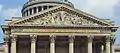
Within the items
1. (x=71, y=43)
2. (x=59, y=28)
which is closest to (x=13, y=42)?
(x=59, y=28)

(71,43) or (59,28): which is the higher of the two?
(59,28)

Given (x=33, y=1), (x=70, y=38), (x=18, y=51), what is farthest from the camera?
(x=33, y=1)

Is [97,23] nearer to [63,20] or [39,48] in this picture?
[63,20]

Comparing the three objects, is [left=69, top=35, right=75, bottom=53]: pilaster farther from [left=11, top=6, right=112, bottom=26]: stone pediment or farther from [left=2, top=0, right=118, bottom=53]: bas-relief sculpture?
[left=11, top=6, right=112, bottom=26]: stone pediment

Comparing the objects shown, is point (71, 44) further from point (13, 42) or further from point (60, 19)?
point (13, 42)

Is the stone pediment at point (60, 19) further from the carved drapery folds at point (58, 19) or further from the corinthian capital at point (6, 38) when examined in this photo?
the corinthian capital at point (6, 38)

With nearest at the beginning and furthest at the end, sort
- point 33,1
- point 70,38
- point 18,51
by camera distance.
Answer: point 70,38
point 18,51
point 33,1

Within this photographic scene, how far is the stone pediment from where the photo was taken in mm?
57750

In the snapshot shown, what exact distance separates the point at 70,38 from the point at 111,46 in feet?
21.6

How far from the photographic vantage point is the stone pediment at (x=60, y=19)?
5775 centimetres

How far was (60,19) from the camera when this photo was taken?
5791 centimetres

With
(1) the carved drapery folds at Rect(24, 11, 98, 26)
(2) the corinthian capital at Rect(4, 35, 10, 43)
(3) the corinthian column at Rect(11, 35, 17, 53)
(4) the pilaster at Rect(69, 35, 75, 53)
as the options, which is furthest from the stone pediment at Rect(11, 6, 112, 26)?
(2) the corinthian capital at Rect(4, 35, 10, 43)

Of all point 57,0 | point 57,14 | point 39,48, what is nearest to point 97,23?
point 57,14

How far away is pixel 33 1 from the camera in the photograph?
8919cm
